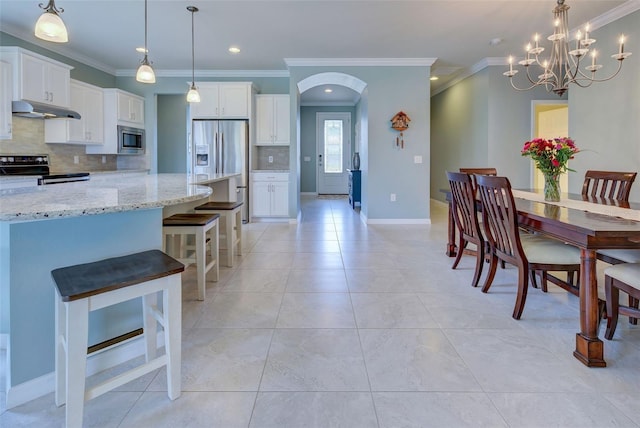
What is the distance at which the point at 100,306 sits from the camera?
1255mm

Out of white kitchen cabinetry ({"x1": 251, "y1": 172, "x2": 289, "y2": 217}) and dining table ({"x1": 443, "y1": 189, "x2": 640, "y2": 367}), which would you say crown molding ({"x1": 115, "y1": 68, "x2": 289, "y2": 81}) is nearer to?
white kitchen cabinetry ({"x1": 251, "y1": 172, "x2": 289, "y2": 217})

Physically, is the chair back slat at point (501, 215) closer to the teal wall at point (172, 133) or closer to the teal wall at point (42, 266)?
the teal wall at point (42, 266)

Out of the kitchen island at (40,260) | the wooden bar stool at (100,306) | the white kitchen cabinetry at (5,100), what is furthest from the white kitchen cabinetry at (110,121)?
the wooden bar stool at (100,306)

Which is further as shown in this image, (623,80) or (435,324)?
(623,80)

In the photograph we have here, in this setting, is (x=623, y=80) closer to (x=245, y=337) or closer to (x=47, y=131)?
(x=245, y=337)

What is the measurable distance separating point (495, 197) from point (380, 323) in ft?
3.54

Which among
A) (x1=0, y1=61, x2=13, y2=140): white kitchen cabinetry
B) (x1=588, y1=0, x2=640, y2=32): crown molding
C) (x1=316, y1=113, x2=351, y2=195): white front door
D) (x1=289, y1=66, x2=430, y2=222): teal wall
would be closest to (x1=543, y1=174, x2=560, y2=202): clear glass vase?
(x1=588, y1=0, x2=640, y2=32): crown molding

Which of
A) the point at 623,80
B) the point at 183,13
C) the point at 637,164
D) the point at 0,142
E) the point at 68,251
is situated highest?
the point at 183,13

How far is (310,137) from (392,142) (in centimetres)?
521

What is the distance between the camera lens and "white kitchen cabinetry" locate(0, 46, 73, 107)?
414cm

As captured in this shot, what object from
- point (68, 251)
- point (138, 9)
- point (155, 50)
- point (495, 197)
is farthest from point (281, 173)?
point (68, 251)

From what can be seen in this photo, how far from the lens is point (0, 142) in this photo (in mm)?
4328

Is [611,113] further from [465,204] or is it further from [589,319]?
[589,319]

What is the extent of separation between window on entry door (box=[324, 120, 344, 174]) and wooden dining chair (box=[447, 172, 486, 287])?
24.9ft
